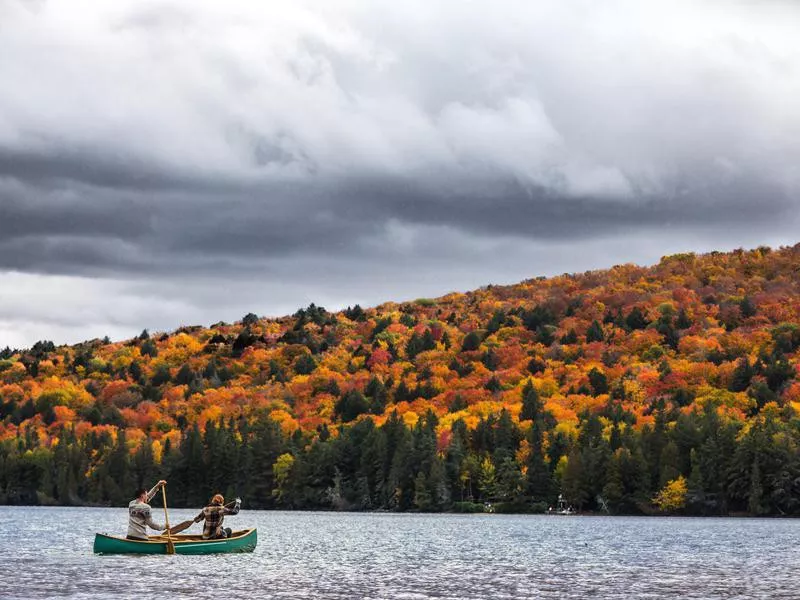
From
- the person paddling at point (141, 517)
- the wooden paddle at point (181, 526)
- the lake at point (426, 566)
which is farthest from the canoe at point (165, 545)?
the lake at point (426, 566)

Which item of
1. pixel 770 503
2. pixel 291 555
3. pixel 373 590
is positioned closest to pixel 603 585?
pixel 373 590

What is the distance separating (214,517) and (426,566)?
16382mm

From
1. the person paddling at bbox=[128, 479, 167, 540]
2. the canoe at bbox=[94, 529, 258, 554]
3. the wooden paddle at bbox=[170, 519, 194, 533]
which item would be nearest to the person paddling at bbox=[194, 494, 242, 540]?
the canoe at bbox=[94, 529, 258, 554]

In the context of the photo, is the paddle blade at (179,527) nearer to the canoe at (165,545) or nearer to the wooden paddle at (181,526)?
the wooden paddle at (181,526)

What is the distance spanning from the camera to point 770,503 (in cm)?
19888

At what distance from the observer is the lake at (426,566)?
72.9 metres

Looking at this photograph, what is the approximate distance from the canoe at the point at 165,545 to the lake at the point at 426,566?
950mm

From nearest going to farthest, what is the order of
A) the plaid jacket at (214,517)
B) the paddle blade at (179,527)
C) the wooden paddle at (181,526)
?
1. the wooden paddle at (181,526)
2. the paddle blade at (179,527)
3. the plaid jacket at (214,517)

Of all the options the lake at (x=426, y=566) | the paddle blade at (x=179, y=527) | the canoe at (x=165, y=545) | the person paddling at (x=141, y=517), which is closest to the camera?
the lake at (x=426, y=566)

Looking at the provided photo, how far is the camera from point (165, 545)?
92438 millimetres

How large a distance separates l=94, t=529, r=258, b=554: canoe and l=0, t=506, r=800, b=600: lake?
0.95 metres

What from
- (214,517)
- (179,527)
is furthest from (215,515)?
(179,527)

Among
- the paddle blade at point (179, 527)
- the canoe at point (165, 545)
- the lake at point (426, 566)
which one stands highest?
the paddle blade at point (179, 527)

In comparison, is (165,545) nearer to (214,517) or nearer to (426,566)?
(214,517)
